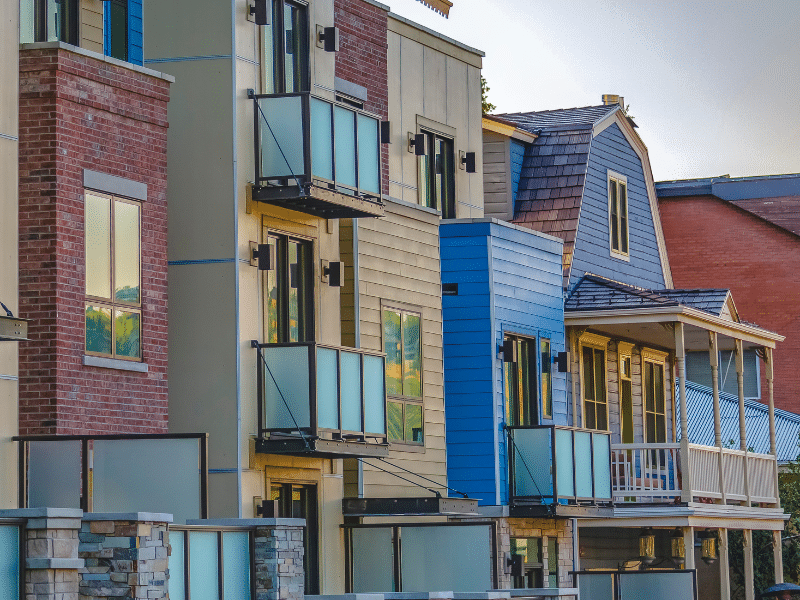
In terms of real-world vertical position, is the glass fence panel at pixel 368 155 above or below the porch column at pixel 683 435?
above

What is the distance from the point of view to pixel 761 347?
110 feet

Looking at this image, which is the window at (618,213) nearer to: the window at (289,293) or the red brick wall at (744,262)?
the red brick wall at (744,262)

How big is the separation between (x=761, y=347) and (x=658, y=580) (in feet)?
27.3

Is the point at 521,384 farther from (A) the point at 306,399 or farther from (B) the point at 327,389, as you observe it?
(A) the point at 306,399

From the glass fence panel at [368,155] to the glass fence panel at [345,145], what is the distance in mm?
242

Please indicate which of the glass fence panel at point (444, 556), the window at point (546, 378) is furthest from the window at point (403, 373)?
the window at point (546, 378)

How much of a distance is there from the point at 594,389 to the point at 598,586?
16.4 feet

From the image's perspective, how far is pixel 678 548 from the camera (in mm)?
31125

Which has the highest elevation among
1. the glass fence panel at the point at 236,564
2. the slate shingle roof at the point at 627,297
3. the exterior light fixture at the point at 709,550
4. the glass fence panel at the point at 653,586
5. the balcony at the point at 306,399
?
the slate shingle roof at the point at 627,297

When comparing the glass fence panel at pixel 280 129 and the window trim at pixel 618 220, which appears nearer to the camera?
the glass fence panel at pixel 280 129

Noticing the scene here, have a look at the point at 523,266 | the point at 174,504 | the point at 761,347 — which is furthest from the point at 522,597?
the point at 761,347

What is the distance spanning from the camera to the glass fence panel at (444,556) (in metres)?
21.3

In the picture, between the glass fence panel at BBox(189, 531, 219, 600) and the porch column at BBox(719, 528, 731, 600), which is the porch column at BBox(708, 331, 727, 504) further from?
the glass fence panel at BBox(189, 531, 219, 600)

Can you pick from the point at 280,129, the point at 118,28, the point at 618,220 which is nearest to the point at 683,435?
the point at 618,220
